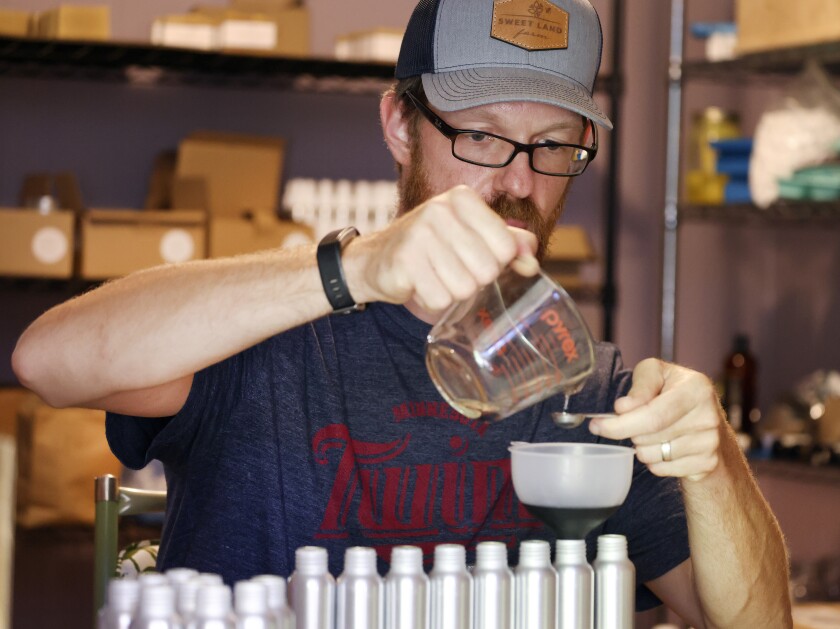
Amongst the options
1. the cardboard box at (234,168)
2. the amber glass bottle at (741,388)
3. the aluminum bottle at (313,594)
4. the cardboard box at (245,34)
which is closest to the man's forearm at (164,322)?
the aluminum bottle at (313,594)

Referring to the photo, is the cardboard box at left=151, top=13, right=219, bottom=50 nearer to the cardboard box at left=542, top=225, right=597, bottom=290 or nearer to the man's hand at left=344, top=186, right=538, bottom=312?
the cardboard box at left=542, top=225, right=597, bottom=290

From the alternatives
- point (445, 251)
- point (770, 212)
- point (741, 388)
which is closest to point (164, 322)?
point (445, 251)

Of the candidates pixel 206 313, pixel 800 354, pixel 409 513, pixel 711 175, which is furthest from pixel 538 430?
pixel 800 354

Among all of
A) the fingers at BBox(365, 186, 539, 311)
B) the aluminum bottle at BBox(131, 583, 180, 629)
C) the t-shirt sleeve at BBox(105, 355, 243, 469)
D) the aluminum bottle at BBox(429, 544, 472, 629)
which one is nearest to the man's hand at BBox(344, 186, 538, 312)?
the fingers at BBox(365, 186, 539, 311)

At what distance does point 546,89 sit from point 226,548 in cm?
60

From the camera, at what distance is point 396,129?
59.4 inches

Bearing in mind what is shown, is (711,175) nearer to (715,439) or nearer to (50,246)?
(50,246)

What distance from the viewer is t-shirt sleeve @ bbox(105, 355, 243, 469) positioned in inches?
50.9

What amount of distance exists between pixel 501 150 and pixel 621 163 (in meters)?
2.01

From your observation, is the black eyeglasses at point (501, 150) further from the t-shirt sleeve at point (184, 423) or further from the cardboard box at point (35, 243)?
the cardboard box at point (35, 243)

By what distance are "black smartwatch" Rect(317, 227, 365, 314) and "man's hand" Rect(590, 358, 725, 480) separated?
0.75 feet

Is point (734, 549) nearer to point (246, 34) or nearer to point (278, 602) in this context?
point (278, 602)

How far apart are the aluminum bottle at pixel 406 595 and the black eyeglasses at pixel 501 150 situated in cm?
60

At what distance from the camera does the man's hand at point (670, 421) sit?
1021 mm
